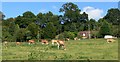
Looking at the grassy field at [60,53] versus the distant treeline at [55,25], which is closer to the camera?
the grassy field at [60,53]

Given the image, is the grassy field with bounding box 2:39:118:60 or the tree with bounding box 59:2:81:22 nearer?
the grassy field with bounding box 2:39:118:60

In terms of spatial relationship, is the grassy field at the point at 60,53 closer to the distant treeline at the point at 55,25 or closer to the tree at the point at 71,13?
the distant treeline at the point at 55,25


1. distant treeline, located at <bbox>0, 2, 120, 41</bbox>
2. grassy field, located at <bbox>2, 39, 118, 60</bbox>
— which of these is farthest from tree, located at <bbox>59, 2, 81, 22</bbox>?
grassy field, located at <bbox>2, 39, 118, 60</bbox>

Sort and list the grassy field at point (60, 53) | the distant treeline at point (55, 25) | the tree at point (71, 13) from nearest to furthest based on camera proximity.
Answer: the grassy field at point (60, 53)
the distant treeline at point (55, 25)
the tree at point (71, 13)

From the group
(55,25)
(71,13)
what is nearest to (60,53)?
(55,25)

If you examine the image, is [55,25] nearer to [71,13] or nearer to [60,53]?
[71,13]

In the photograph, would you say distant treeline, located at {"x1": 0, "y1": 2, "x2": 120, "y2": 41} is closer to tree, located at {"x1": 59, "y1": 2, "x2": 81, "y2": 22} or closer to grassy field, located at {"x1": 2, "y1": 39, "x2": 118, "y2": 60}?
tree, located at {"x1": 59, "y1": 2, "x2": 81, "y2": 22}

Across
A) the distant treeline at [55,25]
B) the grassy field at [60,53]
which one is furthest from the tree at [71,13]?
the grassy field at [60,53]

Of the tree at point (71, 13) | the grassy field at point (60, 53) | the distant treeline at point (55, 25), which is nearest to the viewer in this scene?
the grassy field at point (60, 53)

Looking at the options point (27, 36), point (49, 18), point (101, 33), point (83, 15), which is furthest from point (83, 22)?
point (27, 36)

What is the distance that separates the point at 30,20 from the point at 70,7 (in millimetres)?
15933

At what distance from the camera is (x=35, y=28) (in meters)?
52.6

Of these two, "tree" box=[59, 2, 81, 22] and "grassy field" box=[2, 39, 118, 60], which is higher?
"tree" box=[59, 2, 81, 22]

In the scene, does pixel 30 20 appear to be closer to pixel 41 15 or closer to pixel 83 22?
pixel 41 15
